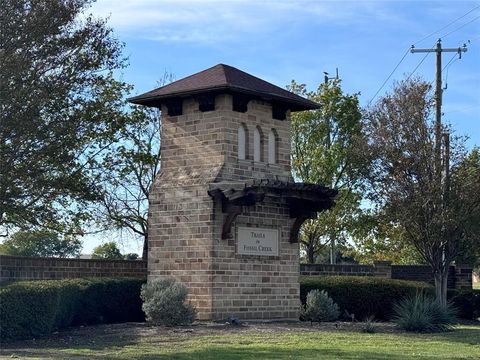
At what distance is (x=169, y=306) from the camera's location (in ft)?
63.7

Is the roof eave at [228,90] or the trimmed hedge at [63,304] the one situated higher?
the roof eave at [228,90]

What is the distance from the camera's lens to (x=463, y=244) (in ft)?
95.1

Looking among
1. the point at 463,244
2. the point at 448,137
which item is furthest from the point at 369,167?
the point at 463,244

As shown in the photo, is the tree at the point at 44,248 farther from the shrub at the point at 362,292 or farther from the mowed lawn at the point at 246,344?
the mowed lawn at the point at 246,344

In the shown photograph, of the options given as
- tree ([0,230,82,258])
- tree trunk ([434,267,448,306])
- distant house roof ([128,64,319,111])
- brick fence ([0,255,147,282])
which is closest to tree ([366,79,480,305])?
tree trunk ([434,267,448,306])

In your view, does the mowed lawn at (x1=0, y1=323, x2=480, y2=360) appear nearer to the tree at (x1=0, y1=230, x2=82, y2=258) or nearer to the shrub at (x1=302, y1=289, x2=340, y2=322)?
the shrub at (x1=302, y1=289, x2=340, y2=322)

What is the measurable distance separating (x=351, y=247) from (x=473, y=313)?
11.1 m

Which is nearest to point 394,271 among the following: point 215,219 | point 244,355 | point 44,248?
point 215,219

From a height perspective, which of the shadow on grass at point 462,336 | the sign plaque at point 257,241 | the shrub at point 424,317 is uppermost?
the sign plaque at point 257,241

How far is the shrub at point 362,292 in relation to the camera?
82.3 ft

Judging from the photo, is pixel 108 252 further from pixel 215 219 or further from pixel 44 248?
pixel 215 219

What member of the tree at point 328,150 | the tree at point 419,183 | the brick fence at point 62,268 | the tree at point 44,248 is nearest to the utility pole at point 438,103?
the tree at point 419,183

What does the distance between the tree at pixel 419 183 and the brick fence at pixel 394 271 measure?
1892 millimetres

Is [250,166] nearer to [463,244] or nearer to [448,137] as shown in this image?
[448,137]
